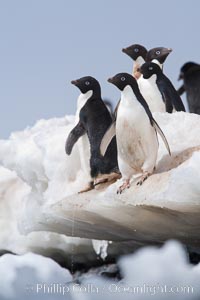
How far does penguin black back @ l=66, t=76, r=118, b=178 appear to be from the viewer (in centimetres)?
541

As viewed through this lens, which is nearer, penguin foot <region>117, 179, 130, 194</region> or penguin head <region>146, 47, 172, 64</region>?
penguin foot <region>117, 179, 130, 194</region>

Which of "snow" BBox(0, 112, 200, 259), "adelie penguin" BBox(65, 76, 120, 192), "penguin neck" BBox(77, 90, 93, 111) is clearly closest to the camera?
"snow" BBox(0, 112, 200, 259)

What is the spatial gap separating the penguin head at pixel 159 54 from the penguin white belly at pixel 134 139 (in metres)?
2.05

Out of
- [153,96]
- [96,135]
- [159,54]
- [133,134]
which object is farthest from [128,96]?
[159,54]

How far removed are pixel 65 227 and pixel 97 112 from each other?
1.01 meters

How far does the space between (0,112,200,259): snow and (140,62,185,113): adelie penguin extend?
0.76 meters

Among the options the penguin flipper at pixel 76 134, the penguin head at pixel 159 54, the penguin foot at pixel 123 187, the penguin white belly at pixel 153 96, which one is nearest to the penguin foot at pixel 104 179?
the penguin flipper at pixel 76 134

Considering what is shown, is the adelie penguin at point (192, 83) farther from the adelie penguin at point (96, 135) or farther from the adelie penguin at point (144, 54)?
the adelie penguin at point (96, 135)

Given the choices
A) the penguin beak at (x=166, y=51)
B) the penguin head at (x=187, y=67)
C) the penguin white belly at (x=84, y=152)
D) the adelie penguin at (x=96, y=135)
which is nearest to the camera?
the adelie penguin at (x=96, y=135)

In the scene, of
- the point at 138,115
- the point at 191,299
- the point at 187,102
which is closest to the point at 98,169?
the point at 138,115

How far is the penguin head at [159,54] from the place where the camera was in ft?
23.0

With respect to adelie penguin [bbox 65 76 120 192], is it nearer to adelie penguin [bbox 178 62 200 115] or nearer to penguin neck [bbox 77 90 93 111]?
penguin neck [bbox 77 90 93 111]

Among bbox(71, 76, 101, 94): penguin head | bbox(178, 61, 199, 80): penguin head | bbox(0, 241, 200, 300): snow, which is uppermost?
bbox(178, 61, 199, 80): penguin head

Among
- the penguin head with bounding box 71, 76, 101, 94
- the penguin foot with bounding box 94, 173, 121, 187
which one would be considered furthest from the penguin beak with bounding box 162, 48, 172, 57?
the penguin foot with bounding box 94, 173, 121, 187
